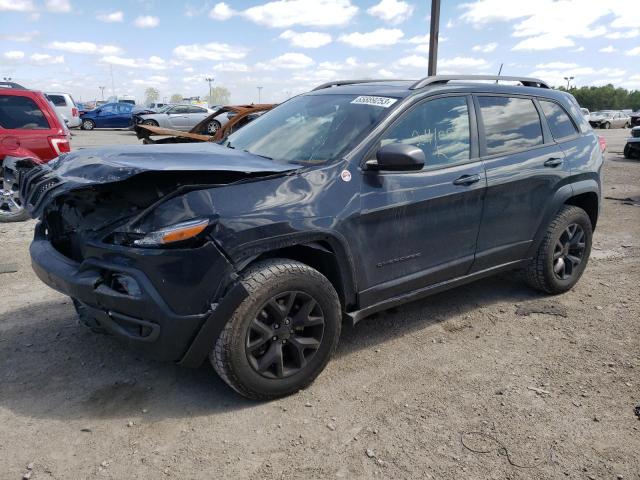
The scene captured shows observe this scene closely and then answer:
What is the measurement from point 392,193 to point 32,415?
2.38m

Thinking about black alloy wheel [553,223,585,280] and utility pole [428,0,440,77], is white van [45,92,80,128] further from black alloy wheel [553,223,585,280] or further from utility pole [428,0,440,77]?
black alloy wheel [553,223,585,280]

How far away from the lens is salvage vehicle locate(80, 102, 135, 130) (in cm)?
2955

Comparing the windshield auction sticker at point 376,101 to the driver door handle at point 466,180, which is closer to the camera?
the windshield auction sticker at point 376,101

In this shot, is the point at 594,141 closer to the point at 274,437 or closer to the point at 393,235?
the point at 393,235

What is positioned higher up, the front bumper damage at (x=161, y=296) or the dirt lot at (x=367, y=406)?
the front bumper damage at (x=161, y=296)

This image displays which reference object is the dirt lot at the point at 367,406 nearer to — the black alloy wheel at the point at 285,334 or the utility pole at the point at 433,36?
the black alloy wheel at the point at 285,334

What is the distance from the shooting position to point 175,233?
257cm

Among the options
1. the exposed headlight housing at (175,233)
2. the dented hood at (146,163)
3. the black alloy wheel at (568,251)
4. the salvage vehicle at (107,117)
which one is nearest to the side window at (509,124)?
the black alloy wheel at (568,251)

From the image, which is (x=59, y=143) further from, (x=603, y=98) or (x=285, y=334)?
(x=603, y=98)

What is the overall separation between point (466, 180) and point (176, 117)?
79.0 feet

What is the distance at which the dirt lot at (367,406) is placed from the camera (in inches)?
98.2

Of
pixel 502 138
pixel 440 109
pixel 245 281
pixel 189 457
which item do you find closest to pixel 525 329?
pixel 502 138

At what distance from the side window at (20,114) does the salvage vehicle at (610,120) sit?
44.0 m

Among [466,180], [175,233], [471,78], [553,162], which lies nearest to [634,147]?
[553,162]
